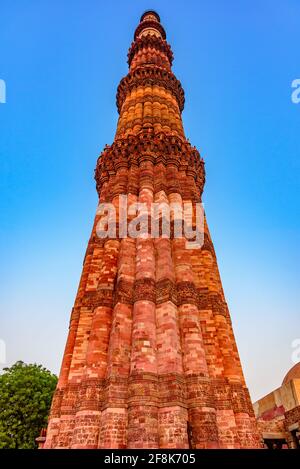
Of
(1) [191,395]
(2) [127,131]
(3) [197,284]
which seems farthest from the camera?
(2) [127,131]

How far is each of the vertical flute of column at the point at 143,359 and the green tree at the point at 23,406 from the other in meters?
12.3

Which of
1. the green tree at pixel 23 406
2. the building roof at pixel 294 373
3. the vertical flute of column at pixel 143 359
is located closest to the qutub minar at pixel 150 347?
the vertical flute of column at pixel 143 359

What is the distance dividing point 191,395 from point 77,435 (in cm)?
277

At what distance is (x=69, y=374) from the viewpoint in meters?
9.41

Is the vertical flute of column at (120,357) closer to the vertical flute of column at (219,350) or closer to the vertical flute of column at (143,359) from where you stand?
the vertical flute of column at (143,359)

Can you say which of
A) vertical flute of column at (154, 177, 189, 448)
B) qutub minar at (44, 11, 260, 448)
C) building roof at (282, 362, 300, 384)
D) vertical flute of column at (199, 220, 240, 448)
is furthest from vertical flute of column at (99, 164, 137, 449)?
building roof at (282, 362, 300, 384)

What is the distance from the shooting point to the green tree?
17.0 meters

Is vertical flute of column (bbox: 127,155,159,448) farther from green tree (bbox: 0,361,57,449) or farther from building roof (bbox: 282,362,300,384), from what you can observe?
building roof (bbox: 282,362,300,384)

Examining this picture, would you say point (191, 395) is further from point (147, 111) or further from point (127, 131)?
point (147, 111)

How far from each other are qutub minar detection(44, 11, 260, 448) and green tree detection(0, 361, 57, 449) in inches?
383

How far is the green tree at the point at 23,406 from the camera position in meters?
17.0

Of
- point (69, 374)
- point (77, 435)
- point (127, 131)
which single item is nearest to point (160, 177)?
point (127, 131)
